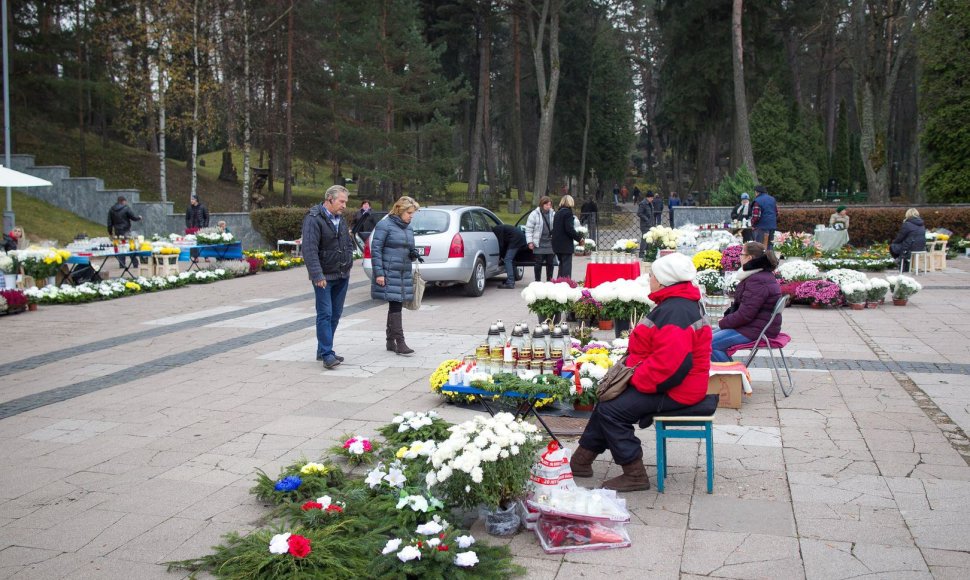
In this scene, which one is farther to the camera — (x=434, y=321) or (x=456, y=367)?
(x=434, y=321)

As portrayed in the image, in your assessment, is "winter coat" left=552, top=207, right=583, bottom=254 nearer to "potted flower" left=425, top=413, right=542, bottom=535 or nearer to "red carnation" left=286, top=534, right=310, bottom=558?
"potted flower" left=425, top=413, right=542, bottom=535

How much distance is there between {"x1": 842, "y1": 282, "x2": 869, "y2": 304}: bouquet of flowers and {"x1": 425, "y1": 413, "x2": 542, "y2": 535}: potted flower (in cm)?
986

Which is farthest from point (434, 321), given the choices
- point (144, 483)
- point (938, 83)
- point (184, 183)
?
point (184, 183)

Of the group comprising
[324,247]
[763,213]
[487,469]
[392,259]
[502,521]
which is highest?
[763,213]

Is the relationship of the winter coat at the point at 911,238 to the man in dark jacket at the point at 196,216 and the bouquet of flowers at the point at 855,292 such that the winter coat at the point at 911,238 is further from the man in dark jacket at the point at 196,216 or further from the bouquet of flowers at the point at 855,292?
the man in dark jacket at the point at 196,216

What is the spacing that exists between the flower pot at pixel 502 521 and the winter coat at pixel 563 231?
8985 millimetres

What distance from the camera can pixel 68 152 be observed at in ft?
116

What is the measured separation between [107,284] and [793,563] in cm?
1432

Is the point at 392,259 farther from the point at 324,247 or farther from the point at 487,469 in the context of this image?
the point at 487,469

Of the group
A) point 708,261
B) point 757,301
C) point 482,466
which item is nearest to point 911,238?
point 708,261

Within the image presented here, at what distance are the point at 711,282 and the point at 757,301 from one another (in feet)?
18.3

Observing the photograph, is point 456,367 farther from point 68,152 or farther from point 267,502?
point 68,152

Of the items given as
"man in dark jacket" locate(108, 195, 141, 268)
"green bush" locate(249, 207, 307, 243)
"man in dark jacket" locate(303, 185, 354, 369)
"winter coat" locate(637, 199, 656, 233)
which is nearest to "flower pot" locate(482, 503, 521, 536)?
"man in dark jacket" locate(303, 185, 354, 369)

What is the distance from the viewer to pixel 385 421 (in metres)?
6.31
